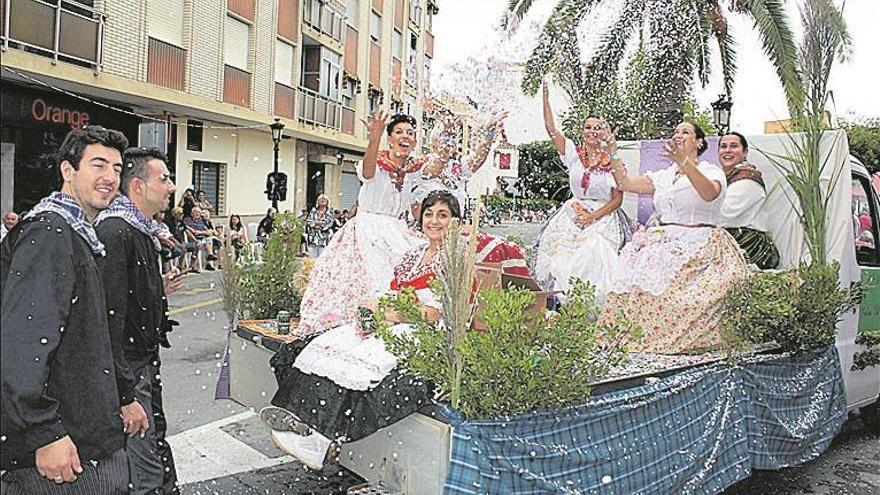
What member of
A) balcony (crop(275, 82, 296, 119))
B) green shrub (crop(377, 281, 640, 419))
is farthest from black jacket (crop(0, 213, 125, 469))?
balcony (crop(275, 82, 296, 119))

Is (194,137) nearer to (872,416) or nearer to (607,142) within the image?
(607,142)

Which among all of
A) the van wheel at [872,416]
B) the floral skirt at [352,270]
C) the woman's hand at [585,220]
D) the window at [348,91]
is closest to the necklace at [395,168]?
the floral skirt at [352,270]

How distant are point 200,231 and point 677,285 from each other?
10532 mm

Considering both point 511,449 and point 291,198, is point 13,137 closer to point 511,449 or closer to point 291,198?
point 511,449

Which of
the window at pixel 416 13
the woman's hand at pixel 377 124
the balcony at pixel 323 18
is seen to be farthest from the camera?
the balcony at pixel 323 18

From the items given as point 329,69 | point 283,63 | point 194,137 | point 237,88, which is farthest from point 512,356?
point 194,137

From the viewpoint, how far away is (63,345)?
8.25 ft

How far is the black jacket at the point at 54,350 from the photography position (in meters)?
2.29

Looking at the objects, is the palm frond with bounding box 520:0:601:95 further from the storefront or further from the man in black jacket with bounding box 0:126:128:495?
the man in black jacket with bounding box 0:126:128:495

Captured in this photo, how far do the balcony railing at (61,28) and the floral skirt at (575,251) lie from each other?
3.57m

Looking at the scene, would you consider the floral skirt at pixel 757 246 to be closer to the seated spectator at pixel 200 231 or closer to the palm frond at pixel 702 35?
the palm frond at pixel 702 35

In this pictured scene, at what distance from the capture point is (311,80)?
12.0 metres

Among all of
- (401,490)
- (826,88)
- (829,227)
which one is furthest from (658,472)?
(826,88)

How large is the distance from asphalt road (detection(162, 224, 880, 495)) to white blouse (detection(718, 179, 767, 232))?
1.42 m
